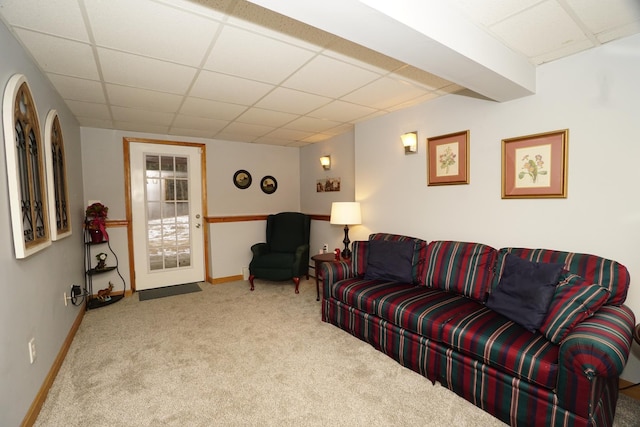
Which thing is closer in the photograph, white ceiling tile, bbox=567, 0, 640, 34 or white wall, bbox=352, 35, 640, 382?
white ceiling tile, bbox=567, 0, 640, 34

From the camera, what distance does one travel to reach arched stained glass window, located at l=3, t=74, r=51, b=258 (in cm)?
158

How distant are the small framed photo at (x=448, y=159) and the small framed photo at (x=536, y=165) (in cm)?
33

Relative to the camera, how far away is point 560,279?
183 centimetres

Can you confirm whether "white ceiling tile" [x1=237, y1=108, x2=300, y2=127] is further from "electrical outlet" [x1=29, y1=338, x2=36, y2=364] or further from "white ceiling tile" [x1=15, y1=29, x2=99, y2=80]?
"electrical outlet" [x1=29, y1=338, x2=36, y2=364]

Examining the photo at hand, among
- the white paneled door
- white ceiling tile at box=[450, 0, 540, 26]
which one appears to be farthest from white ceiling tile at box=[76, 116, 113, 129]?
white ceiling tile at box=[450, 0, 540, 26]

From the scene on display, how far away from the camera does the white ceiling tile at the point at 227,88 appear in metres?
2.38

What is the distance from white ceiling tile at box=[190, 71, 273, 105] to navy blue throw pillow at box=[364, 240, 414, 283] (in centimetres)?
182

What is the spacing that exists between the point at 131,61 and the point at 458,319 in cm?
286

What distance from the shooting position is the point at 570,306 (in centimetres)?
168

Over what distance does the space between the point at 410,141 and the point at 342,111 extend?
79 cm

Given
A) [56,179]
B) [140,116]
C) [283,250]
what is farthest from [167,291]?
[140,116]

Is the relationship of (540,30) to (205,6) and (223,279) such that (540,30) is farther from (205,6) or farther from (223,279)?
(223,279)

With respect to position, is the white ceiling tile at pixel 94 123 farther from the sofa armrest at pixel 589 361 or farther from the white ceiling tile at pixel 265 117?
the sofa armrest at pixel 589 361

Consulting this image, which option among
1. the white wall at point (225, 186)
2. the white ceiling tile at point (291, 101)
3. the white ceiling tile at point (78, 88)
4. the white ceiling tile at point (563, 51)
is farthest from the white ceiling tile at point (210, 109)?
the white ceiling tile at point (563, 51)
